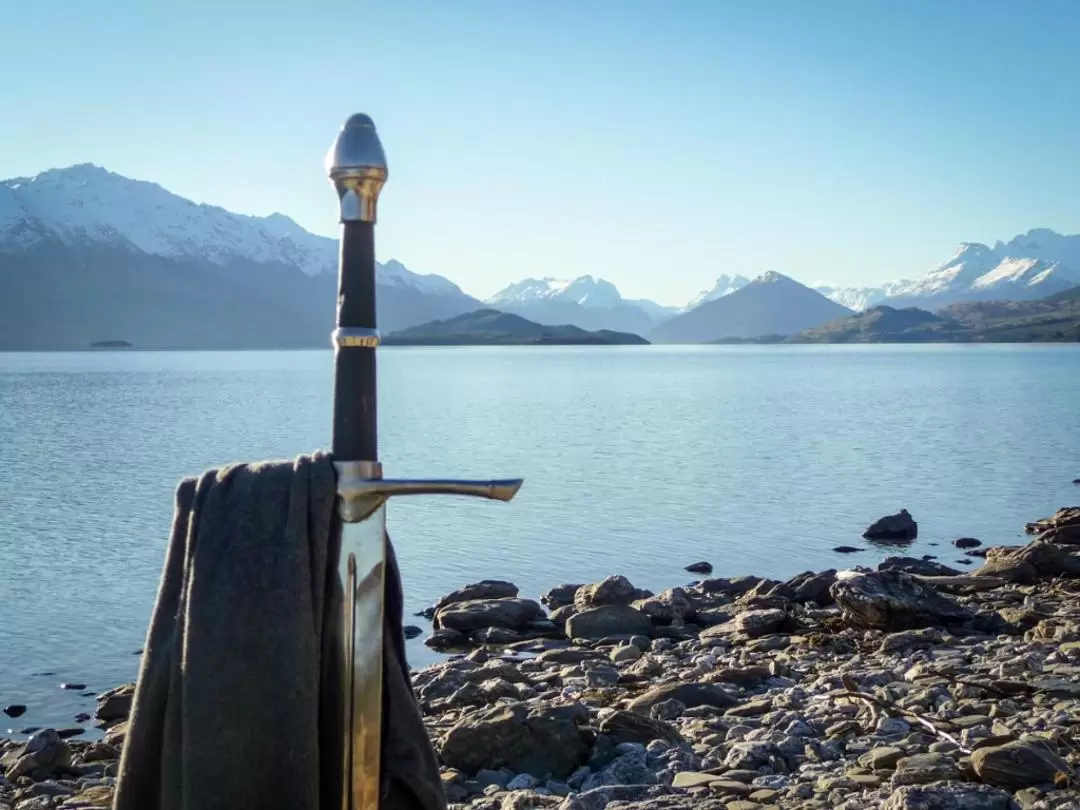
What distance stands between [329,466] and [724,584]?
1971cm

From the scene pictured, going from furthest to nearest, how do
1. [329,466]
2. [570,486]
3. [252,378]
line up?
1. [252,378]
2. [570,486]
3. [329,466]

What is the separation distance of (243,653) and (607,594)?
17.8 meters

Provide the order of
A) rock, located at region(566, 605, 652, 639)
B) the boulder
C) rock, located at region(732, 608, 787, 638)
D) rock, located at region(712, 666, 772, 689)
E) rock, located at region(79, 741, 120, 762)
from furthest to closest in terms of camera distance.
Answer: the boulder
rock, located at region(566, 605, 652, 639)
rock, located at region(732, 608, 787, 638)
rock, located at region(712, 666, 772, 689)
rock, located at region(79, 741, 120, 762)

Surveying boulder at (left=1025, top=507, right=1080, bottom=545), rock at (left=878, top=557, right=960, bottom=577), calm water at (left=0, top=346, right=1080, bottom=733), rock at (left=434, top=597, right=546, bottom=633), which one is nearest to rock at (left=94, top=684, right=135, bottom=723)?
calm water at (left=0, top=346, right=1080, bottom=733)

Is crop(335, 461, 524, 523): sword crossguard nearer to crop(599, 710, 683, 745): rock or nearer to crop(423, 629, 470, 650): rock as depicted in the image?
crop(599, 710, 683, 745): rock

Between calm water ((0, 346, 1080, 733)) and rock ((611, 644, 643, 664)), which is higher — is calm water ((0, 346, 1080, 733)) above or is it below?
below

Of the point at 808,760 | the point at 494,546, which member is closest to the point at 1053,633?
the point at 808,760

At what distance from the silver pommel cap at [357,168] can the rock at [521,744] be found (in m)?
6.71

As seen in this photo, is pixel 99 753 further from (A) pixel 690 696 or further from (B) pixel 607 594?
(B) pixel 607 594

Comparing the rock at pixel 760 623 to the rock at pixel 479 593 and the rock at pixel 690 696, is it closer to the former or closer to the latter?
the rock at pixel 690 696

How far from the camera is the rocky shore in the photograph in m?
8.09

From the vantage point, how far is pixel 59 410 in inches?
3044

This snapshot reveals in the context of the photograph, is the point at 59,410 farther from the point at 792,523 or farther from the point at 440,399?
the point at 792,523

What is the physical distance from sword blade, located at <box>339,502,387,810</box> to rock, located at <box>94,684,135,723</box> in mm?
12217
